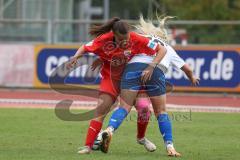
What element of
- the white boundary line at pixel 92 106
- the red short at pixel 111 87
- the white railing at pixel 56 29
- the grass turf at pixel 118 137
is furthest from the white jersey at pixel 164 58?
the white railing at pixel 56 29

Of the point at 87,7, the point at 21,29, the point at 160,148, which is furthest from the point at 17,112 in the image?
the point at 87,7

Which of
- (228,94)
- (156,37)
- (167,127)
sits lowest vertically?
(228,94)

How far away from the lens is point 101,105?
32.4 feet

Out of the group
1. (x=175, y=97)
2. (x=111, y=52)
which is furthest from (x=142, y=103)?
(x=175, y=97)

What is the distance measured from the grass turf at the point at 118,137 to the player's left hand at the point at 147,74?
1.01 metres

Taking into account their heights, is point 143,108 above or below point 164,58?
below

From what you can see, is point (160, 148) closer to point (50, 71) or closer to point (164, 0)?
point (50, 71)

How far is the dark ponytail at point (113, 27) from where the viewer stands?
9.42m

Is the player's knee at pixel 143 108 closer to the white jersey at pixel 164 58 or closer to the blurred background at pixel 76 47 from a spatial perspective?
the white jersey at pixel 164 58

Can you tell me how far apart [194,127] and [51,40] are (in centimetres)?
1047

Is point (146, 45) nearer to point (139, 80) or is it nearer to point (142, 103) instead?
point (139, 80)

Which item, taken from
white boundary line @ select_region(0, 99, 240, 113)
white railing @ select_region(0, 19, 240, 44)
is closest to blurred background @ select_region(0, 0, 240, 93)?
white railing @ select_region(0, 19, 240, 44)

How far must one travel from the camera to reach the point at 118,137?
1199 centimetres

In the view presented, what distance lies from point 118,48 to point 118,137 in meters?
2.64
